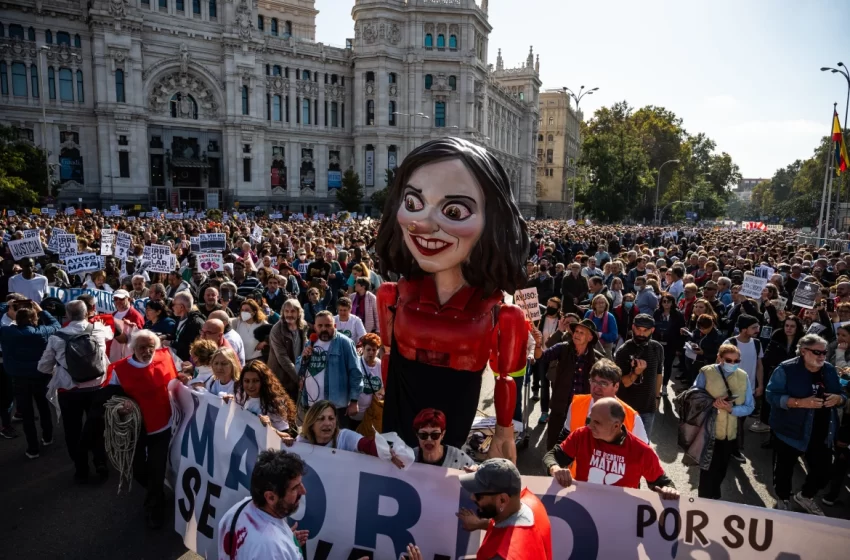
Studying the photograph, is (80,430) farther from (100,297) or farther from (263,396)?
(100,297)

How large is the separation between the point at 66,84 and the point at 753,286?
46467 millimetres

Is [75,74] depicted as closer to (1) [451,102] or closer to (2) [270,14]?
(2) [270,14]

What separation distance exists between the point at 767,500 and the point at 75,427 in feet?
22.5

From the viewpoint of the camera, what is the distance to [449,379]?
12.5 feet

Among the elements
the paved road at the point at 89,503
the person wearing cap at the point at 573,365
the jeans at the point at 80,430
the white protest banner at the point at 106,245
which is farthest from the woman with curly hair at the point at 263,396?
the white protest banner at the point at 106,245

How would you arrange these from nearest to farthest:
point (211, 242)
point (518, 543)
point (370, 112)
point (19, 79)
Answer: point (518, 543)
point (211, 242)
point (19, 79)
point (370, 112)

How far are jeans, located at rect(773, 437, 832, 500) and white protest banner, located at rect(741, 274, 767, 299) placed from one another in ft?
13.8

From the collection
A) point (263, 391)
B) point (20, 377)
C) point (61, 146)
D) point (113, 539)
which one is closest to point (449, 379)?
point (263, 391)

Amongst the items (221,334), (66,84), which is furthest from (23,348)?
(66,84)

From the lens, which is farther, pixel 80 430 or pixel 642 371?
pixel 80 430

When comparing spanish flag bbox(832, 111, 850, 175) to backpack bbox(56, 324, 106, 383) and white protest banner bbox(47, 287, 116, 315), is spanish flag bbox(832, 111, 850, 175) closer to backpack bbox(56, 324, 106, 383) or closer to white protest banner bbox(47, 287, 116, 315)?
white protest banner bbox(47, 287, 116, 315)

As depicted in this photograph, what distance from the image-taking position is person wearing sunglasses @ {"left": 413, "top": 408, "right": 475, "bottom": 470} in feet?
11.5

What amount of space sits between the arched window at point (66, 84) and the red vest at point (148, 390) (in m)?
45.0

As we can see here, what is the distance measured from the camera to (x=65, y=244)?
1223cm
